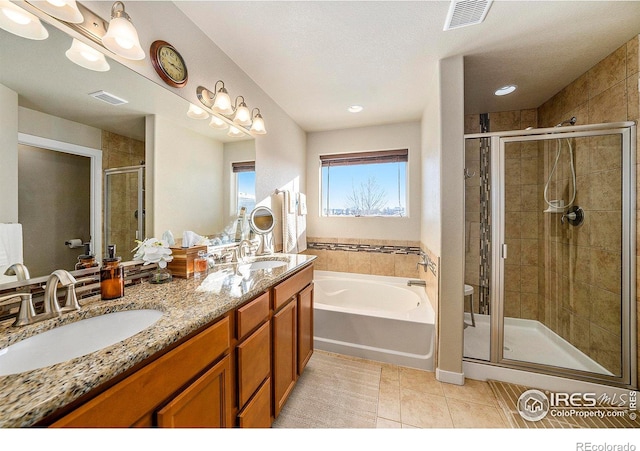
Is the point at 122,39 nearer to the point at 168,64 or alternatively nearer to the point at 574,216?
the point at 168,64

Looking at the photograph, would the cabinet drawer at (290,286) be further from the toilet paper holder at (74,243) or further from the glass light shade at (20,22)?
the glass light shade at (20,22)

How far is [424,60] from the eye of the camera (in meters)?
1.81

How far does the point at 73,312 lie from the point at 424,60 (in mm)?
2470

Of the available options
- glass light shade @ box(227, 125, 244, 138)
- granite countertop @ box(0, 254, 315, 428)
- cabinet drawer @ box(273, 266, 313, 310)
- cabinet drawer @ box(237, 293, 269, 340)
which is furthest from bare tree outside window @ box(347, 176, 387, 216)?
cabinet drawer @ box(237, 293, 269, 340)

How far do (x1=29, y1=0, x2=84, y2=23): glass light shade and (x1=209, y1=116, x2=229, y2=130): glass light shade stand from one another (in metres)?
0.77

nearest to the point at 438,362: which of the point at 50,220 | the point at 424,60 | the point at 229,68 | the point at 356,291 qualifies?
the point at 356,291

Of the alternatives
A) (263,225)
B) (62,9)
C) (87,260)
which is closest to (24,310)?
(87,260)

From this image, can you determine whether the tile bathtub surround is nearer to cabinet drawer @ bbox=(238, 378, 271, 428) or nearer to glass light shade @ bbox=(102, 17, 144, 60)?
cabinet drawer @ bbox=(238, 378, 271, 428)

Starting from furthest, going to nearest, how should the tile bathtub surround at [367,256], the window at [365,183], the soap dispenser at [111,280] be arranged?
the window at [365,183] < the tile bathtub surround at [367,256] < the soap dispenser at [111,280]

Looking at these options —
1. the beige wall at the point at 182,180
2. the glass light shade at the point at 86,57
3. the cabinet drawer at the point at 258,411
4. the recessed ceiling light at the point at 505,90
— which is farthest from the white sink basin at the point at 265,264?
the recessed ceiling light at the point at 505,90

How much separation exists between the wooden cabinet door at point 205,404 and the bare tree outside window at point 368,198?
2593 millimetres

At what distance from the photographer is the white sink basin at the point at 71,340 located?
0.65 m

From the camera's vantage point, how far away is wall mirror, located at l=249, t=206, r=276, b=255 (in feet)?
7.05

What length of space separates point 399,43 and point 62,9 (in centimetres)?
174
